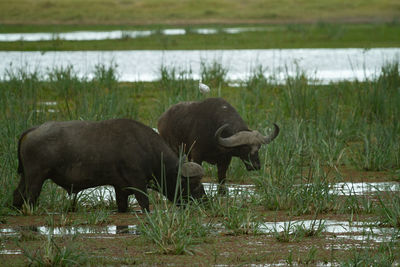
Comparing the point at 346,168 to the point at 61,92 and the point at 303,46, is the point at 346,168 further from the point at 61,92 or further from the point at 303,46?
the point at 303,46

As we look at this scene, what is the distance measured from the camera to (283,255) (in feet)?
19.0

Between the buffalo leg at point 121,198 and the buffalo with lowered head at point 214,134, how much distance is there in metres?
1.39

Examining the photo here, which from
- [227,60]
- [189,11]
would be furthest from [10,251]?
[189,11]

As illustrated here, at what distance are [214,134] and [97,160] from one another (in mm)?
2128

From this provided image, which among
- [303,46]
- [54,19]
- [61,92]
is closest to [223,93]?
[61,92]

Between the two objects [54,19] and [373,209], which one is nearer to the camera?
[373,209]

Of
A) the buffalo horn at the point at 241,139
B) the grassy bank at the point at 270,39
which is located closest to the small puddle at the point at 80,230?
the buffalo horn at the point at 241,139

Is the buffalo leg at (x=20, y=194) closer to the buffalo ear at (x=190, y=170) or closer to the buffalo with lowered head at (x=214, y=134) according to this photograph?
the buffalo ear at (x=190, y=170)

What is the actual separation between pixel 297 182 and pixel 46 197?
2995mm

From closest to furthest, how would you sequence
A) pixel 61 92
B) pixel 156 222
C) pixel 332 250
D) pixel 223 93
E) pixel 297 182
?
pixel 332 250, pixel 156 222, pixel 297 182, pixel 61 92, pixel 223 93

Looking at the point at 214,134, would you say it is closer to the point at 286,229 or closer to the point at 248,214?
the point at 248,214

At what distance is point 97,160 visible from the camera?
23.4 feet

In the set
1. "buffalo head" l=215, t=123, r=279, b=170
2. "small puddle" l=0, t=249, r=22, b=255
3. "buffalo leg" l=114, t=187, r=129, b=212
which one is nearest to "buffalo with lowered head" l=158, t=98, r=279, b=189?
"buffalo head" l=215, t=123, r=279, b=170

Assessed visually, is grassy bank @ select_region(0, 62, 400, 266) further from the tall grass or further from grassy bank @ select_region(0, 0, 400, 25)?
grassy bank @ select_region(0, 0, 400, 25)
